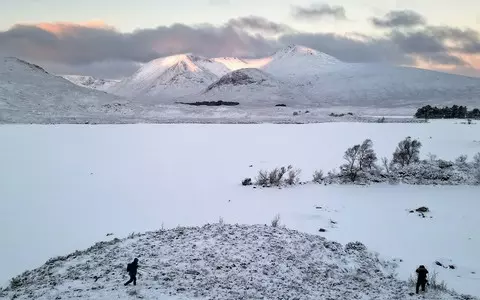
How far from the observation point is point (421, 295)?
9.72 m

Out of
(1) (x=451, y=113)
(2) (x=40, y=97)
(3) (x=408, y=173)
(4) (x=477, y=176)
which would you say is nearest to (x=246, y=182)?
(3) (x=408, y=173)

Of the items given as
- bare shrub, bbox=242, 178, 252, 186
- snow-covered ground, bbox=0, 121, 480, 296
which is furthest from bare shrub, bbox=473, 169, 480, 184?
bare shrub, bbox=242, 178, 252, 186

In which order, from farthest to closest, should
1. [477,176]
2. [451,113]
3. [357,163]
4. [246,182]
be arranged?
1. [451,113]
2. [357,163]
3. [477,176]
4. [246,182]

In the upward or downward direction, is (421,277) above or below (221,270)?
above

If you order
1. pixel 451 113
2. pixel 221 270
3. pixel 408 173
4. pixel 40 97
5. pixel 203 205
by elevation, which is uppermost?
pixel 451 113

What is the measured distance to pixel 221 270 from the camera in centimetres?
1045

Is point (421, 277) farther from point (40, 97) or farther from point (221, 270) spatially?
point (40, 97)

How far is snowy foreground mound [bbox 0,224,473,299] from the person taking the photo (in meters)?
9.36

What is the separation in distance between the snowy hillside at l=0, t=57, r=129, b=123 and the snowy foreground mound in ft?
202

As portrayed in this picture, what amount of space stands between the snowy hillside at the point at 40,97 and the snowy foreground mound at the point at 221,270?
61.5 meters

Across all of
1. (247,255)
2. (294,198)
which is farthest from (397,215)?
(247,255)

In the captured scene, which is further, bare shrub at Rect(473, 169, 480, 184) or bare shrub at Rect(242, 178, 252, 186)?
bare shrub at Rect(473, 169, 480, 184)

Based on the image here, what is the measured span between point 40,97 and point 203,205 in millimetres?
83360

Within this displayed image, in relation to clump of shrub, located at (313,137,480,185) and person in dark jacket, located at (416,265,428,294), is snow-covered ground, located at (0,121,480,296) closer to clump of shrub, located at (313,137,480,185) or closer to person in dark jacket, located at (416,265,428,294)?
clump of shrub, located at (313,137,480,185)
